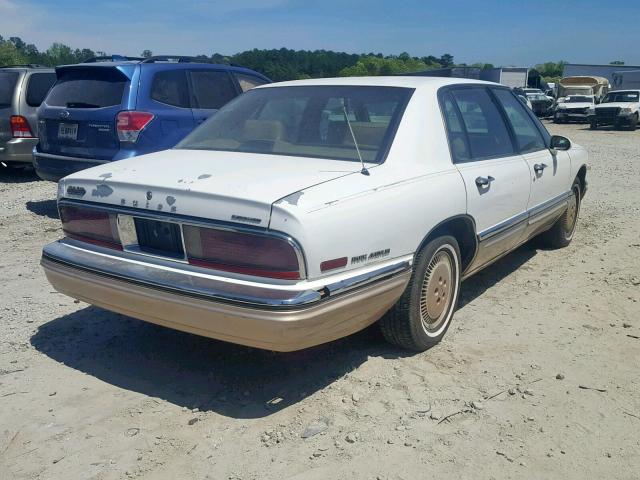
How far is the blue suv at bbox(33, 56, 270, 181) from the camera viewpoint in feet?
21.3

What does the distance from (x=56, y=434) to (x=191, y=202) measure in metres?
1.26

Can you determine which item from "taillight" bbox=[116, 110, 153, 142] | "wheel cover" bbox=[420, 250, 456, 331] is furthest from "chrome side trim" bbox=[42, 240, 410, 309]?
"taillight" bbox=[116, 110, 153, 142]

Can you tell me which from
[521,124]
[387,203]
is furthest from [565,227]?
[387,203]

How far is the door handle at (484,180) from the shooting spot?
4113mm

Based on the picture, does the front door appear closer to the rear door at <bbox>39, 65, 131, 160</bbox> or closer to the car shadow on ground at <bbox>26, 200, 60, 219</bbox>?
the rear door at <bbox>39, 65, 131, 160</bbox>

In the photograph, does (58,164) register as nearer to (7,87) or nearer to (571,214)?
(7,87)

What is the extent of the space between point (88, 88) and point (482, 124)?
4351 mm

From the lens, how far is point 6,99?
9.59 m

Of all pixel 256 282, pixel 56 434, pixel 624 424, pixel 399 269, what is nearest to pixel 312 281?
pixel 256 282

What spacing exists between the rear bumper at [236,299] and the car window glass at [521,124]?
2142 millimetres

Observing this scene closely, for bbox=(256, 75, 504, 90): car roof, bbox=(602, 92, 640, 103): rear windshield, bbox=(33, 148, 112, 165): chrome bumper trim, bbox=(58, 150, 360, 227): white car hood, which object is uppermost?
bbox=(256, 75, 504, 90): car roof

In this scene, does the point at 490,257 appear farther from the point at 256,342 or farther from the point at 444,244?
the point at 256,342

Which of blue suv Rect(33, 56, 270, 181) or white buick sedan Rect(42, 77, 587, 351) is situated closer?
white buick sedan Rect(42, 77, 587, 351)

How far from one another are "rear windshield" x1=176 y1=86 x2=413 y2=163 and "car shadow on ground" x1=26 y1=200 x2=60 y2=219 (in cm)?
408
